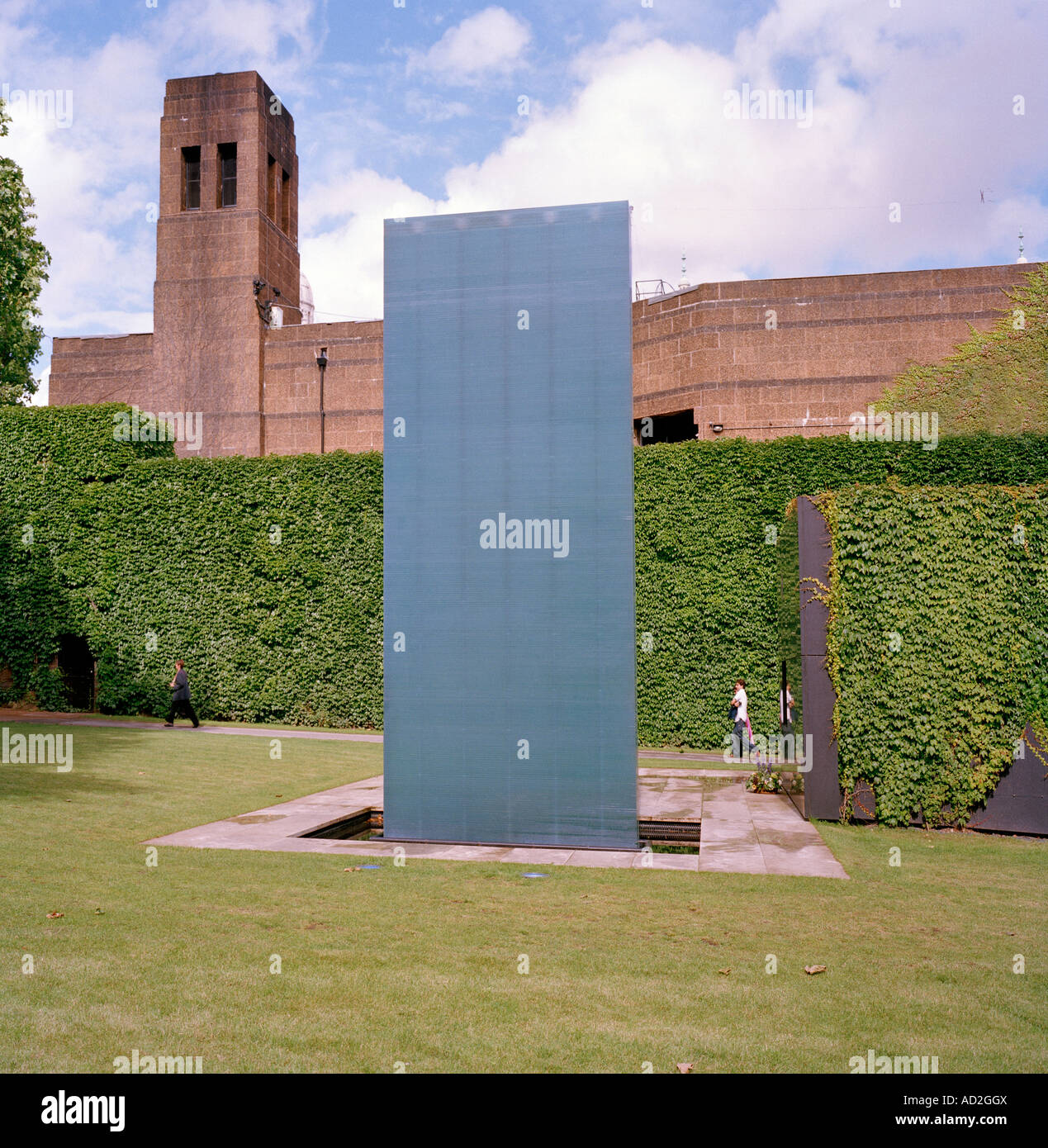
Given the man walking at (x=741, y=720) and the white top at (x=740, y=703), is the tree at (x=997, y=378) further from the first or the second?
the white top at (x=740, y=703)

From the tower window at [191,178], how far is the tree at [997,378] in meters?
24.0

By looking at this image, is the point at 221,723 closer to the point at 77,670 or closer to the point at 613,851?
the point at 77,670

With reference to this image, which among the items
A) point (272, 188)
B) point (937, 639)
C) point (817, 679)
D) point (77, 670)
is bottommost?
point (77, 670)

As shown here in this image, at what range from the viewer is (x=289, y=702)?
23156 mm

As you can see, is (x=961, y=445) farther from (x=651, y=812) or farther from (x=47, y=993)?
(x=47, y=993)

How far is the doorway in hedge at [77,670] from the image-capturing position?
24703mm

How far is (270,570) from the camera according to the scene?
2322 centimetres

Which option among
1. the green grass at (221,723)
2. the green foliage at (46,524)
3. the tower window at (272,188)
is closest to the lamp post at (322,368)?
the tower window at (272,188)

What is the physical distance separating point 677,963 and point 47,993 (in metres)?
3.88

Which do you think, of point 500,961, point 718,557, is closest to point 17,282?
point 718,557

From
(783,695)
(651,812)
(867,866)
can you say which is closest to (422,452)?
(651,812)

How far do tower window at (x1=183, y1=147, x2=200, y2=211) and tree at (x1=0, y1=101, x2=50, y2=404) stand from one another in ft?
16.7

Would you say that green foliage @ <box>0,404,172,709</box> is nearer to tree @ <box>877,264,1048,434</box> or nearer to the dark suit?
the dark suit

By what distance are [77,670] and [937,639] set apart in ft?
71.0
